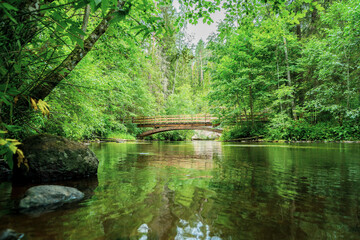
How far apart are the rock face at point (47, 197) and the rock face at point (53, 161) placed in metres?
0.97

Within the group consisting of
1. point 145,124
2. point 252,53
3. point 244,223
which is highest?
point 252,53

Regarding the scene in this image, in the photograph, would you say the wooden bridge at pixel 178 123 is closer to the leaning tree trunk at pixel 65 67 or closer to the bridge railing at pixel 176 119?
the bridge railing at pixel 176 119

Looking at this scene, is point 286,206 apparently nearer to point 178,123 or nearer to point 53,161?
point 53,161

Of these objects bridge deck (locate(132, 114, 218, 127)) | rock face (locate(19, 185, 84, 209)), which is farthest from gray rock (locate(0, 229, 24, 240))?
bridge deck (locate(132, 114, 218, 127))

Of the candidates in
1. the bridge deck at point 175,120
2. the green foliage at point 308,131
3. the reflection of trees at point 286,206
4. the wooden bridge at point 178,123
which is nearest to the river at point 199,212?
the reflection of trees at point 286,206

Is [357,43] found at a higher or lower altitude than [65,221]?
higher

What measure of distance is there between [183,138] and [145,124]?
27.8 feet

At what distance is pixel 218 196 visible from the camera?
186 cm

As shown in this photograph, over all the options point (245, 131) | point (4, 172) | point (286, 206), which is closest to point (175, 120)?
point (245, 131)

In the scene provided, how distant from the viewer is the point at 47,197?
163 centimetres

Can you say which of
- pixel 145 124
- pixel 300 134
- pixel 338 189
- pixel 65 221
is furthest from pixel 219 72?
pixel 65 221

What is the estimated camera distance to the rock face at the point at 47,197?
5.06 feet

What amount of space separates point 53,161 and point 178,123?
72.7ft

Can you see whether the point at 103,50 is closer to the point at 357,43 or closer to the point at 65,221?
the point at 65,221
